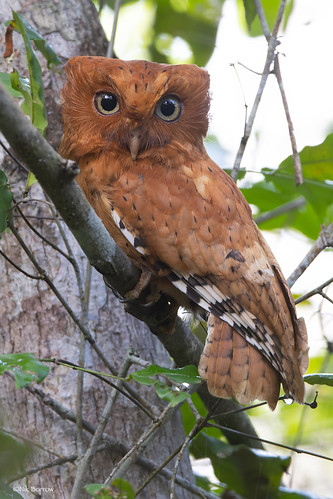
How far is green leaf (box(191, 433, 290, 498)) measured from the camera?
7.56 ft

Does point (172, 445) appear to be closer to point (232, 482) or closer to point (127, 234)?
point (232, 482)

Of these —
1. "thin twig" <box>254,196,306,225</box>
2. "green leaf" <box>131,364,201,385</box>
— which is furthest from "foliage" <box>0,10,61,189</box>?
"thin twig" <box>254,196,306,225</box>

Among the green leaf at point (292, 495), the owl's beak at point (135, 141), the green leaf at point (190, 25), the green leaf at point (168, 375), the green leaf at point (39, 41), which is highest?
the green leaf at point (190, 25)

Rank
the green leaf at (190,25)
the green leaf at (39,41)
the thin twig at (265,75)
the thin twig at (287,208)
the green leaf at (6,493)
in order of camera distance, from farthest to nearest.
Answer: the thin twig at (287,208) → the green leaf at (190,25) → the thin twig at (265,75) → the green leaf at (39,41) → the green leaf at (6,493)

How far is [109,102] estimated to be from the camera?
2.02 meters

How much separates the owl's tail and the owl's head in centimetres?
68

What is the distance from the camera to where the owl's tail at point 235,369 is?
178 centimetres

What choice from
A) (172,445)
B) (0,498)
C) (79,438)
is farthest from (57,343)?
(0,498)

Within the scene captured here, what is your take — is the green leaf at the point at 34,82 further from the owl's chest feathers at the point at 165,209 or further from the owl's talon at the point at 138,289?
the owl's talon at the point at 138,289

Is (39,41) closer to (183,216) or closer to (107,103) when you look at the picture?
(107,103)

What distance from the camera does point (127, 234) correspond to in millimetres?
1918

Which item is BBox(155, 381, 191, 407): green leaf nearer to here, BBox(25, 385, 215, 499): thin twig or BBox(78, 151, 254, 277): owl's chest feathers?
BBox(78, 151, 254, 277): owl's chest feathers

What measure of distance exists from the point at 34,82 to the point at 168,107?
0.53 metres

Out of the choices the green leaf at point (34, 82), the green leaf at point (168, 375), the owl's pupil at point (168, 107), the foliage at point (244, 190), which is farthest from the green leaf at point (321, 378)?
the green leaf at point (34, 82)
